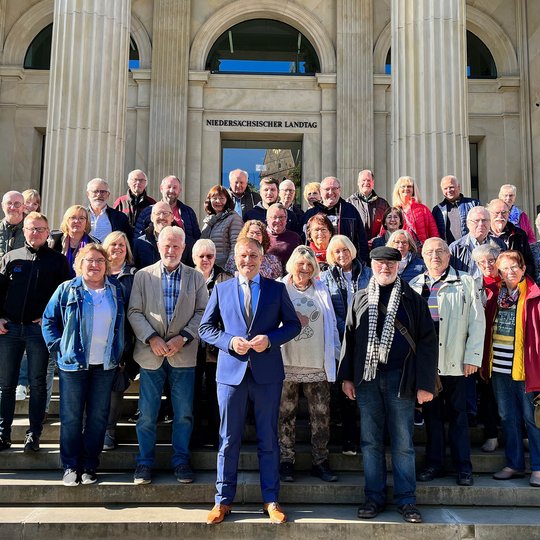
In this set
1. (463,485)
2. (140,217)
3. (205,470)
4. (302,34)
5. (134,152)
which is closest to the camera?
(463,485)

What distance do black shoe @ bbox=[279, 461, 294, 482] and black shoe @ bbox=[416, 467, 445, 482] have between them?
1.17 m

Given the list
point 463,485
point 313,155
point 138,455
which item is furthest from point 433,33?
point 138,455

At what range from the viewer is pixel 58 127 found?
30.7 ft

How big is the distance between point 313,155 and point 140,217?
8.36 metres

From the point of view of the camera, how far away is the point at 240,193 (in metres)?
7.81

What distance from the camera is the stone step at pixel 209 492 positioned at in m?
5.04

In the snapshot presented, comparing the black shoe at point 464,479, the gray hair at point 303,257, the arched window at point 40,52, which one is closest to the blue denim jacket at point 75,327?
the gray hair at point 303,257

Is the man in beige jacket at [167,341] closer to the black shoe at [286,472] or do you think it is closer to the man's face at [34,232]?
the black shoe at [286,472]

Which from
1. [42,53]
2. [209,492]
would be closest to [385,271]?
[209,492]

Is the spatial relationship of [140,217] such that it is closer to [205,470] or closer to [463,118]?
[205,470]

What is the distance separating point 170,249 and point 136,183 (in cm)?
239

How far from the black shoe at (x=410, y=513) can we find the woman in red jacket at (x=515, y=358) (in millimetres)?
1181

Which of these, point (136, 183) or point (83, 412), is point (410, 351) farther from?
point (136, 183)

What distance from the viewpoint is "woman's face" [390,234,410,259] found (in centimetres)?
608
